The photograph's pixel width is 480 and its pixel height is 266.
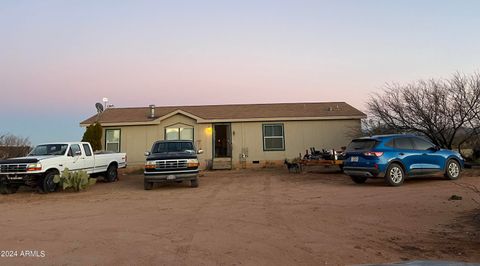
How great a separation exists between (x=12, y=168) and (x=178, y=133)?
400 inches

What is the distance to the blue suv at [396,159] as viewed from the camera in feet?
40.2

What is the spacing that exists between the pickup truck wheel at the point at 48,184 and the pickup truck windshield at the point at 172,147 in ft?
12.2

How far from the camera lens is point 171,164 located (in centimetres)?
1321

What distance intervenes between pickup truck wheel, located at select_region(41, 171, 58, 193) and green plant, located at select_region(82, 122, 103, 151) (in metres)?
7.52

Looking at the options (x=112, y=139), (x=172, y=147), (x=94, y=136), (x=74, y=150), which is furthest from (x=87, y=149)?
(x=112, y=139)

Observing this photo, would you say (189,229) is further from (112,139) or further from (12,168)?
(112,139)

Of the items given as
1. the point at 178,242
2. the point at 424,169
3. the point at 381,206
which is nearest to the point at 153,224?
the point at 178,242

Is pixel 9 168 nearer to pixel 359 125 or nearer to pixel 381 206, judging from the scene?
pixel 381 206

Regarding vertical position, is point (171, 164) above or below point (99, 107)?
below

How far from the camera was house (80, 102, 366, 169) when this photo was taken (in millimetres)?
21922

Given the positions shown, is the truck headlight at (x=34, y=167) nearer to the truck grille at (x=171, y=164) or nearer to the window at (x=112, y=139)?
the truck grille at (x=171, y=164)

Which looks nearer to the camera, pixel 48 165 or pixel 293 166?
pixel 48 165

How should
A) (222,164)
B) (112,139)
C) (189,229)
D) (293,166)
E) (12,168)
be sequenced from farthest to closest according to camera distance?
(112,139)
(222,164)
(293,166)
(12,168)
(189,229)

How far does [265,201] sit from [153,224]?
3492 millimetres
